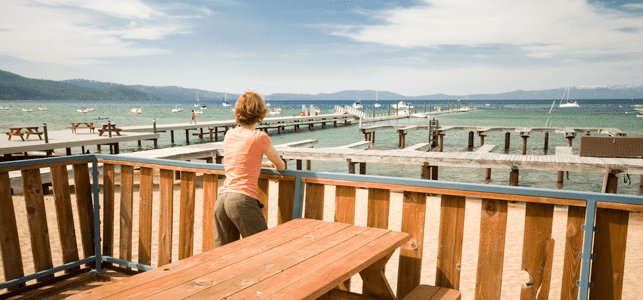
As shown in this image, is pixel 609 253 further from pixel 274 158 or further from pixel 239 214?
pixel 239 214

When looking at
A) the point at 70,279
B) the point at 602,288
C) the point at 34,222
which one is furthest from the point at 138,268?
the point at 602,288

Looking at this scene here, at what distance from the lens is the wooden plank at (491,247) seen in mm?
2734

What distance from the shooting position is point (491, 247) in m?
2.76

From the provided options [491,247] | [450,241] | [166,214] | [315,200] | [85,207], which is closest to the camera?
[491,247]

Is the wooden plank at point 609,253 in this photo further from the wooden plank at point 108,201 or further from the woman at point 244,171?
the wooden plank at point 108,201

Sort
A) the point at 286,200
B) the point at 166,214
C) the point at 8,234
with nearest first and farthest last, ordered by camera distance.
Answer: the point at 286,200 → the point at 8,234 → the point at 166,214

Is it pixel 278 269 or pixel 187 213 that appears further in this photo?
pixel 187 213

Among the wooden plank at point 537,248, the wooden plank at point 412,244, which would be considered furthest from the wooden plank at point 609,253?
the wooden plank at point 412,244

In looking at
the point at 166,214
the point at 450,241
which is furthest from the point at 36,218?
the point at 450,241

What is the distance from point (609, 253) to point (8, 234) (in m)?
4.56

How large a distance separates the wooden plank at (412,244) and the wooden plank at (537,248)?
2.18ft

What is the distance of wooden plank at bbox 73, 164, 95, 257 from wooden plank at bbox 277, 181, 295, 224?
6.72 feet

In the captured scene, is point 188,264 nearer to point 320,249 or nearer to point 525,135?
point 320,249

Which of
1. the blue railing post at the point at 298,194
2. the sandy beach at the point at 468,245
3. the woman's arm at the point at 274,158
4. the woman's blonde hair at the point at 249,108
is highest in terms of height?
the woman's blonde hair at the point at 249,108
